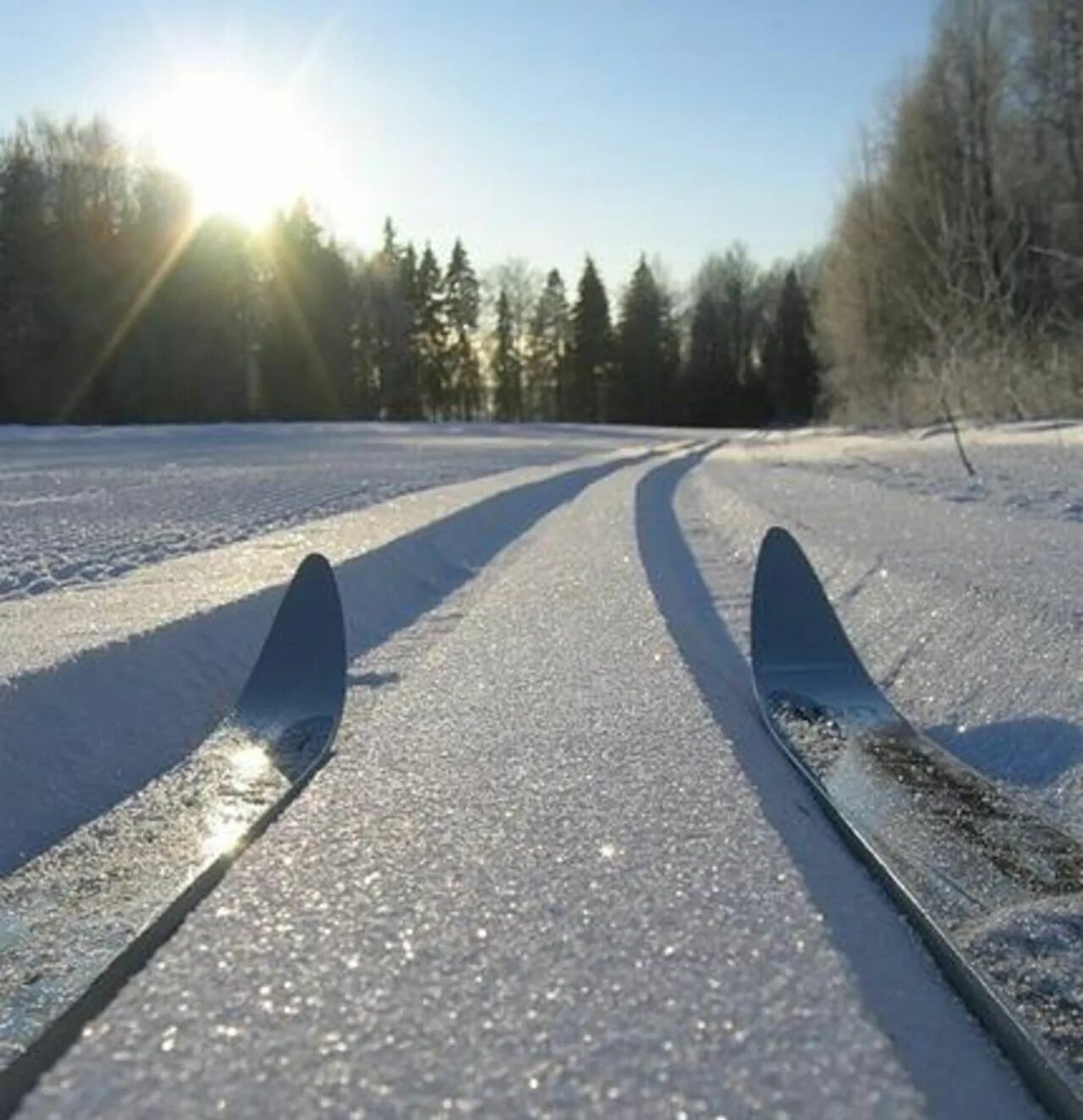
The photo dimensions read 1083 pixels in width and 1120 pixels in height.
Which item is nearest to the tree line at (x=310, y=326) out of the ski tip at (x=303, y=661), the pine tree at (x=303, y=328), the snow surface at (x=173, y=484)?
the pine tree at (x=303, y=328)

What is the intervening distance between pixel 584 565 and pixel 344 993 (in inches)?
190

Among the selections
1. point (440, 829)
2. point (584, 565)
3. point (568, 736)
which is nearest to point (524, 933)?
point (440, 829)

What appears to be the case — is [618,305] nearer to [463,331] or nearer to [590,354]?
[590,354]

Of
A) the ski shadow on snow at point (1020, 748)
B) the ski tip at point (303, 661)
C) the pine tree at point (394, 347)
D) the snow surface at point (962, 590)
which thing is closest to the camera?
the ski shadow on snow at point (1020, 748)

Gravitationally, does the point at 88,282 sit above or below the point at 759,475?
above

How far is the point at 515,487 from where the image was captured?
11977 mm

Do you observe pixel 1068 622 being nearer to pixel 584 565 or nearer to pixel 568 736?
pixel 568 736

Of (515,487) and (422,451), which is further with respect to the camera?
(422,451)

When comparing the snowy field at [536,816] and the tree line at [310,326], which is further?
the tree line at [310,326]

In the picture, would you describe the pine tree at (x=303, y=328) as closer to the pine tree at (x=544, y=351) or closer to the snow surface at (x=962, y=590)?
the pine tree at (x=544, y=351)

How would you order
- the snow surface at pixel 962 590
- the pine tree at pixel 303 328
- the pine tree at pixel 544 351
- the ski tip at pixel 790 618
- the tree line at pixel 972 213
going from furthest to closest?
the pine tree at pixel 544 351 < the pine tree at pixel 303 328 < the tree line at pixel 972 213 < the ski tip at pixel 790 618 < the snow surface at pixel 962 590

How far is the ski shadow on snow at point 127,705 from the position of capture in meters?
2.75

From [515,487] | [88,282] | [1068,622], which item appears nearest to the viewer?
[1068,622]

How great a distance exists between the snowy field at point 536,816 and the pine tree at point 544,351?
66192 mm
